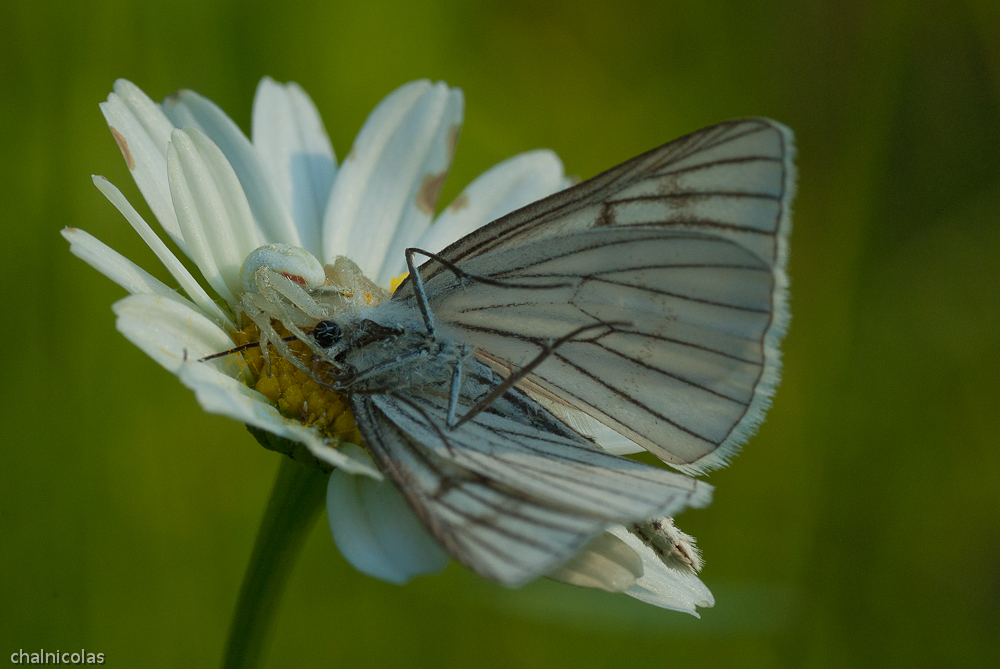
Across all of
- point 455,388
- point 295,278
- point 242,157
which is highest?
point 242,157

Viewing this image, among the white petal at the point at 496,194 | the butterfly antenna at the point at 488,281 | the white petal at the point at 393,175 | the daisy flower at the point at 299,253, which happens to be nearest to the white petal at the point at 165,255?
the daisy flower at the point at 299,253

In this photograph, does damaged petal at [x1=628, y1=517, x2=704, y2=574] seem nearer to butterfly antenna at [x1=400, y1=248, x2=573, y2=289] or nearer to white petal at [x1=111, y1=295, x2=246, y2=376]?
butterfly antenna at [x1=400, y1=248, x2=573, y2=289]

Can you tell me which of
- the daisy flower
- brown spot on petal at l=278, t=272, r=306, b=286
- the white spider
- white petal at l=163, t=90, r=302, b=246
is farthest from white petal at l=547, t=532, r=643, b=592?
white petal at l=163, t=90, r=302, b=246

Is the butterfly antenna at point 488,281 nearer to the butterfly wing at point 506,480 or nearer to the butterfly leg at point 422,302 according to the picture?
the butterfly leg at point 422,302

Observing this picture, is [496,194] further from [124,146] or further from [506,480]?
[506,480]

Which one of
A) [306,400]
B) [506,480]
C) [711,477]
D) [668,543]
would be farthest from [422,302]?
[711,477]

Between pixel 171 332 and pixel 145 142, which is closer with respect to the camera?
pixel 171 332

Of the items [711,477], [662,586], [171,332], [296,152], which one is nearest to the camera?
[171,332]
